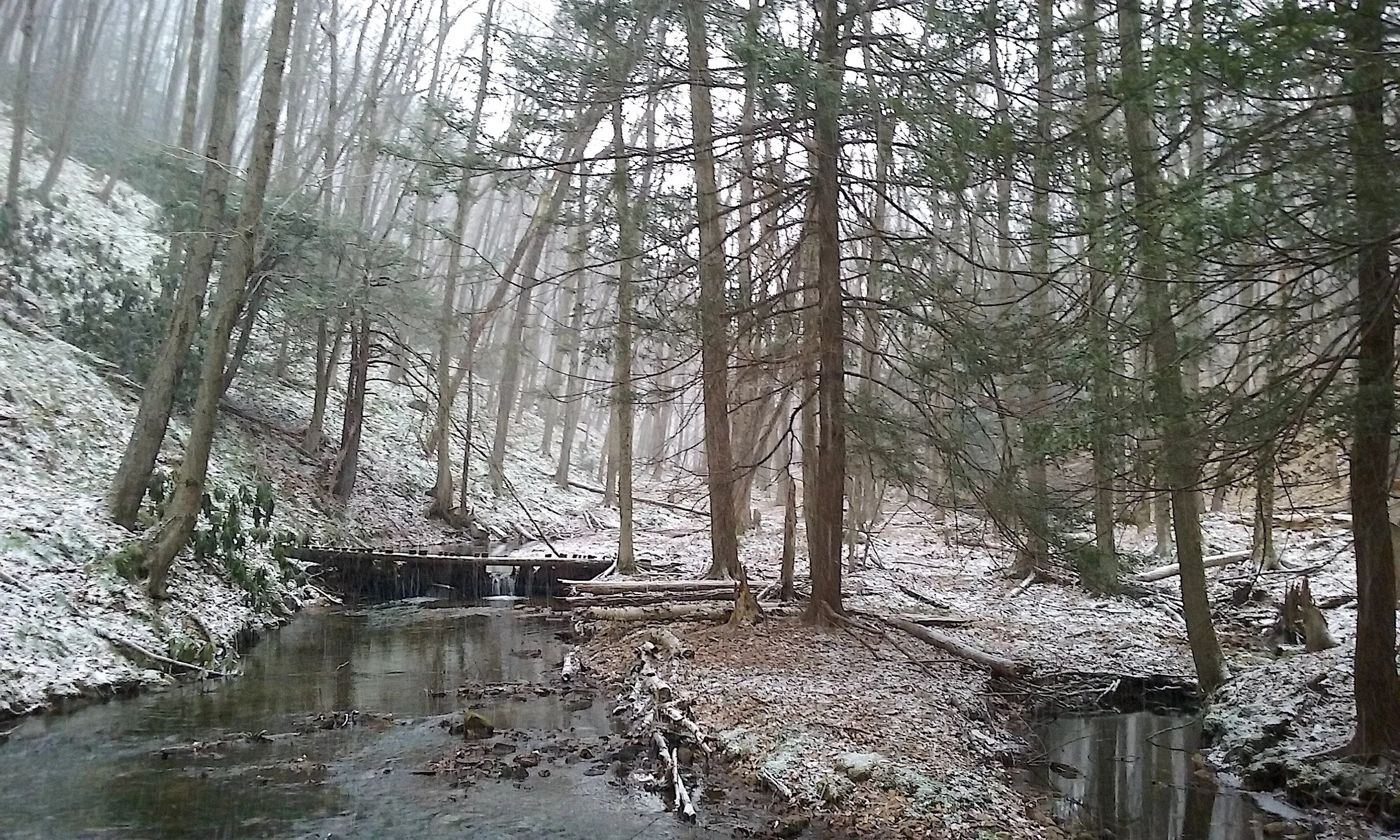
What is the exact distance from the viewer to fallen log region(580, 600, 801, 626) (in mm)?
11680

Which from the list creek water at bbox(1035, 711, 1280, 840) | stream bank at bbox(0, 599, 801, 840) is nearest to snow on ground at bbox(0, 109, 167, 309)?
stream bank at bbox(0, 599, 801, 840)

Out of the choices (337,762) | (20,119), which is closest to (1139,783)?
(337,762)

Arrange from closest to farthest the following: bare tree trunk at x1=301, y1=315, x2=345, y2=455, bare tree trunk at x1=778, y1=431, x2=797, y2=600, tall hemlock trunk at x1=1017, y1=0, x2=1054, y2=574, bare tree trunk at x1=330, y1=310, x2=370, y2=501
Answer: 1. tall hemlock trunk at x1=1017, y1=0, x2=1054, y2=574
2. bare tree trunk at x1=778, y1=431, x2=797, y2=600
3. bare tree trunk at x1=301, y1=315, x2=345, y2=455
4. bare tree trunk at x1=330, y1=310, x2=370, y2=501

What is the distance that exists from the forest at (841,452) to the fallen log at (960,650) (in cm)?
5

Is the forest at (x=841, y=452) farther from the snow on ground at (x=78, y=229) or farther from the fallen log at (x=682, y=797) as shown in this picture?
the snow on ground at (x=78, y=229)

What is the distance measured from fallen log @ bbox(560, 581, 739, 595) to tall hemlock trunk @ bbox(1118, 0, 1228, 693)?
540cm

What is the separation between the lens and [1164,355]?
7.45m

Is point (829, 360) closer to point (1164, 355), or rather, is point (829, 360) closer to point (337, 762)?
point (1164, 355)

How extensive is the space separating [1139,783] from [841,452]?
422 centimetres

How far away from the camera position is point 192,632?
34.6 ft

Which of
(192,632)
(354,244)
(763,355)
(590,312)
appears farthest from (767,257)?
(354,244)

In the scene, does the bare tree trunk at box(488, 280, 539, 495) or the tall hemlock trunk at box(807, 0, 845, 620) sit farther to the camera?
the bare tree trunk at box(488, 280, 539, 495)

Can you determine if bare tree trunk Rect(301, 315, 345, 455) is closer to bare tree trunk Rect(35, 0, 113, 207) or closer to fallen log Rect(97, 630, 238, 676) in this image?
bare tree trunk Rect(35, 0, 113, 207)

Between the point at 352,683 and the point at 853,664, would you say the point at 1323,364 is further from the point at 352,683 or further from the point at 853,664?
the point at 352,683
